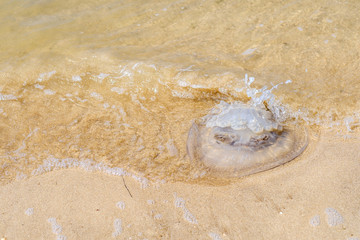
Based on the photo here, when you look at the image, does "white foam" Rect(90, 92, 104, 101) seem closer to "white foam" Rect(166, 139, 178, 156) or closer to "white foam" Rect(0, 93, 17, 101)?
"white foam" Rect(0, 93, 17, 101)

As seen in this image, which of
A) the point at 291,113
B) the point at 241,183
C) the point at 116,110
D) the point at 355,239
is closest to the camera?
the point at 355,239

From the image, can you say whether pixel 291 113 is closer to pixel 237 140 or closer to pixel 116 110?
pixel 237 140

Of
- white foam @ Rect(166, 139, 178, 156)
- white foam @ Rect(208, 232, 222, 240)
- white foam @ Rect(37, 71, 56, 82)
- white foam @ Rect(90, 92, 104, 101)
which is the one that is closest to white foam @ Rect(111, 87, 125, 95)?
white foam @ Rect(90, 92, 104, 101)

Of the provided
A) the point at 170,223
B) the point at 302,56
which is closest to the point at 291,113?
the point at 302,56

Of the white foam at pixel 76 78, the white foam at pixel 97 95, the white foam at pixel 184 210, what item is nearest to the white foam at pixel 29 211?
the white foam at pixel 184 210

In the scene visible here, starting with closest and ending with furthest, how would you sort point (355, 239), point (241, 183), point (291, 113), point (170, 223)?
point (355, 239) < point (170, 223) < point (241, 183) < point (291, 113)

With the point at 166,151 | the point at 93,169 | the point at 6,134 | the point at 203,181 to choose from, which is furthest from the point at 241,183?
the point at 6,134

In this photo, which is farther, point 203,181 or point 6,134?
point 6,134
